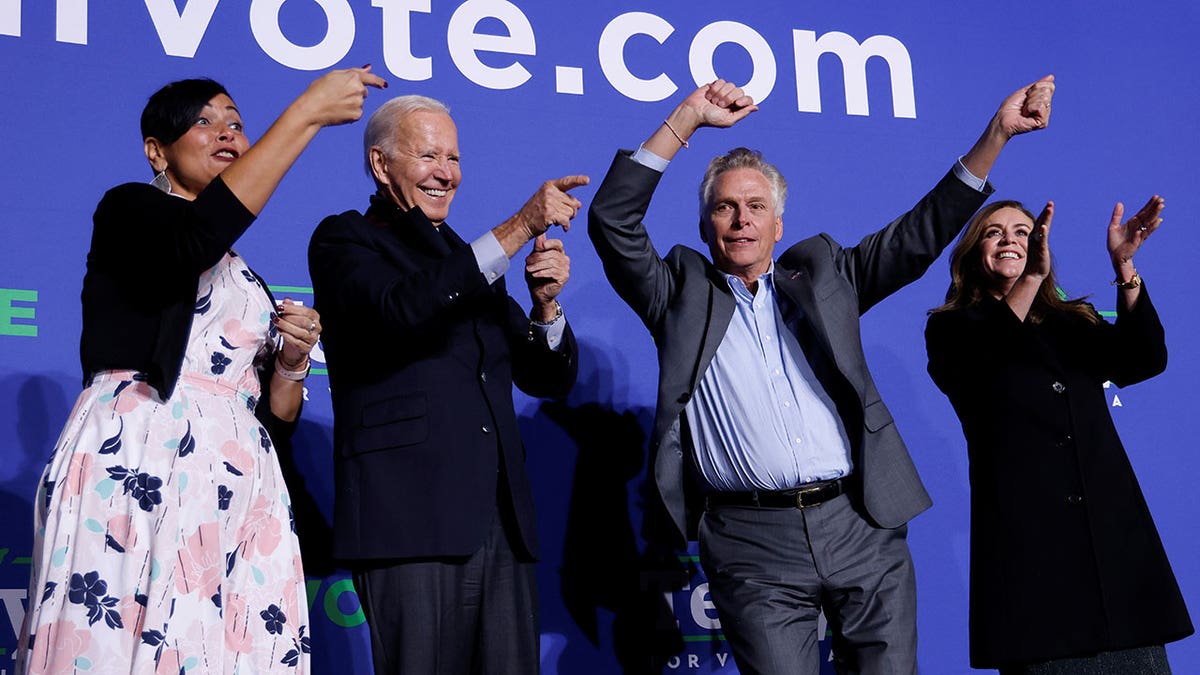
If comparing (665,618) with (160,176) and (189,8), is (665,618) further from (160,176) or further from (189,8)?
(189,8)

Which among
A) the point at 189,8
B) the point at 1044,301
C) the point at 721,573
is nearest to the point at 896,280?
the point at 1044,301

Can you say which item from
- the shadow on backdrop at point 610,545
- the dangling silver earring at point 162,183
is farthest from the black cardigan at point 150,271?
the shadow on backdrop at point 610,545

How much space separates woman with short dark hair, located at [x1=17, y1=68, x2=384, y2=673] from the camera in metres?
1.85

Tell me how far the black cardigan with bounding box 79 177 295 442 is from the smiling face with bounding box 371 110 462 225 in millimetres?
560

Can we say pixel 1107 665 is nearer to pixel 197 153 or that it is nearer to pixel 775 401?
pixel 775 401

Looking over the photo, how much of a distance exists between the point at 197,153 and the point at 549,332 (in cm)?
75

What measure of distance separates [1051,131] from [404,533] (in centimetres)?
274

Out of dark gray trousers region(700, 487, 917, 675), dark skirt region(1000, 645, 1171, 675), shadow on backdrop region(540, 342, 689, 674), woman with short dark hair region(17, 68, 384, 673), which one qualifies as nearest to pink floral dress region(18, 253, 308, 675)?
woman with short dark hair region(17, 68, 384, 673)

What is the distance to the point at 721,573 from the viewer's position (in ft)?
8.30

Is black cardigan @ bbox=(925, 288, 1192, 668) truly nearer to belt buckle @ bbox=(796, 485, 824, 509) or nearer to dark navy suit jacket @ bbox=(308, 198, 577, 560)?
belt buckle @ bbox=(796, 485, 824, 509)

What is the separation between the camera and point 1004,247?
298 centimetres

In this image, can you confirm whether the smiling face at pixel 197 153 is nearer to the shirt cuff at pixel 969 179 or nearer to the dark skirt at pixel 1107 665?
the shirt cuff at pixel 969 179

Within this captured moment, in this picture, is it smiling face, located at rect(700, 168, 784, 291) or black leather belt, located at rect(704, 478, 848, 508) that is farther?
smiling face, located at rect(700, 168, 784, 291)

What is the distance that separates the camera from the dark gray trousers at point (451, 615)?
219 centimetres
